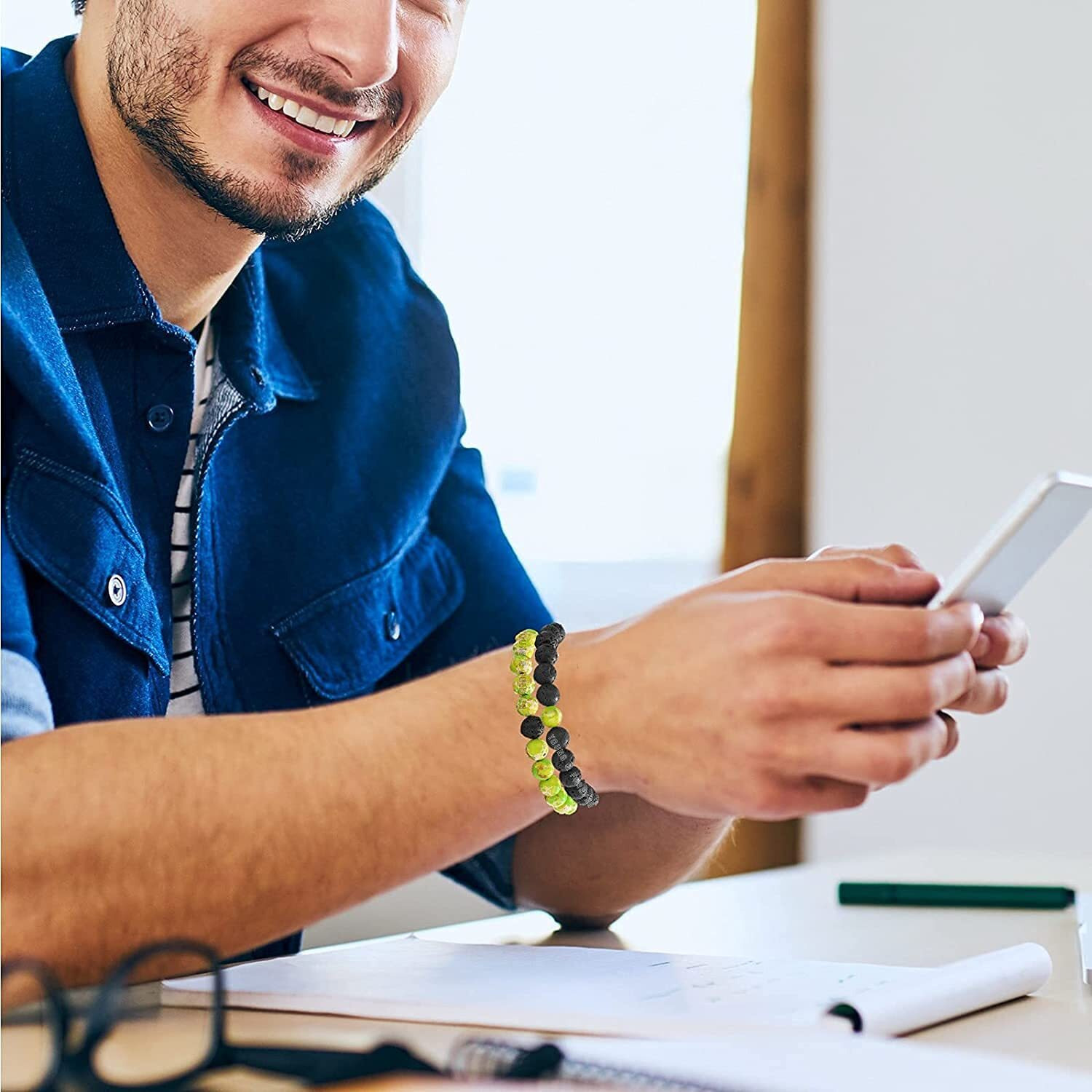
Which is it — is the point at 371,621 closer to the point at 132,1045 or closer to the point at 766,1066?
the point at 132,1045

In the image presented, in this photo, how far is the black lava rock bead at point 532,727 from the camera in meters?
0.66

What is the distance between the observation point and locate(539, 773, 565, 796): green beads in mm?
665

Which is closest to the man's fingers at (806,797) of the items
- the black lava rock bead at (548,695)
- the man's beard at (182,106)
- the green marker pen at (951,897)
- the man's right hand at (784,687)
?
the man's right hand at (784,687)

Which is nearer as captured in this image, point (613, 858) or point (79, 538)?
point (79, 538)

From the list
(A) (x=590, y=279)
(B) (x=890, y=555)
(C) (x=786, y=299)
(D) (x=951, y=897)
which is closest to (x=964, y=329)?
(C) (x=786, y=299)

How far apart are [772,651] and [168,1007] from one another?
12.2 inches

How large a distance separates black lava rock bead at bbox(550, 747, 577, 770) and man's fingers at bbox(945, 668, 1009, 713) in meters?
0.20

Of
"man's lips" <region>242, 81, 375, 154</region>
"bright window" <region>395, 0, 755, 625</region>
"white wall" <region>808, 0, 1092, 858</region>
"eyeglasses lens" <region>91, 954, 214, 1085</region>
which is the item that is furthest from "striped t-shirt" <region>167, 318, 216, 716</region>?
"white wall" <region>808, 0, 1092, 858</region>

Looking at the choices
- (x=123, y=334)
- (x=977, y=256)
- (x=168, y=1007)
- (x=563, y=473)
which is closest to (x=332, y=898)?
(x=168, y=1007)

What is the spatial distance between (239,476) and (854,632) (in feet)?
1.94

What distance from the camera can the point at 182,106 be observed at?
1.03m

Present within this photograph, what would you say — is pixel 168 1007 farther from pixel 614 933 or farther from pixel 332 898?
pixel 614 933

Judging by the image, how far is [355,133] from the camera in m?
1.16

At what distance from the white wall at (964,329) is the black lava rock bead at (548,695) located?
1.69 meters
